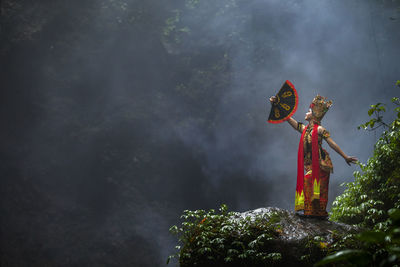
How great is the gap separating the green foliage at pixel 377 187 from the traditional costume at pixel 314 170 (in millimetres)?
633

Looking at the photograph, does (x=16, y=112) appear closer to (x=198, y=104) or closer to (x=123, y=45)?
(x=123, y=45)

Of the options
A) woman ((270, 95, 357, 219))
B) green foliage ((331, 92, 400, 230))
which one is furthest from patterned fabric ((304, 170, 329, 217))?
green foliage ((331, 92, 400, 230))

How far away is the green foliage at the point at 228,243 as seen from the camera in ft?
11.2

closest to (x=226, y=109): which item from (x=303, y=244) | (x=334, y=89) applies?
(x=334, y=89)

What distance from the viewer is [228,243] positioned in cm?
357

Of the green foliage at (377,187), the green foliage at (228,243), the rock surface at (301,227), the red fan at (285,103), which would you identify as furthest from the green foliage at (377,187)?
the green foliage at (228,243)

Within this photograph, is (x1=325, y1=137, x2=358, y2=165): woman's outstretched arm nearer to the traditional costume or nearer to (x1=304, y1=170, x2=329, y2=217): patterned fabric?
the traditional costume

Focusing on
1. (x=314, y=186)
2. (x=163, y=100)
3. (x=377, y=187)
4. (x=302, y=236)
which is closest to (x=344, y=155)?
(x=314, y=186)

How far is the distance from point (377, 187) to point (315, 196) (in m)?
1.23

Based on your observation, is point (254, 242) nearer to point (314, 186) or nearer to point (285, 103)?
point (314, 186)

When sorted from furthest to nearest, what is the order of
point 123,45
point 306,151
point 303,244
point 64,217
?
point 123,45 < point 64,217 < point 306,151 < point 303,244

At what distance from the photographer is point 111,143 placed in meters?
11.8

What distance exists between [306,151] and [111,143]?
28.1 ft

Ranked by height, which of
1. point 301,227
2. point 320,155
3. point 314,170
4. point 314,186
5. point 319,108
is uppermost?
point 319,108
